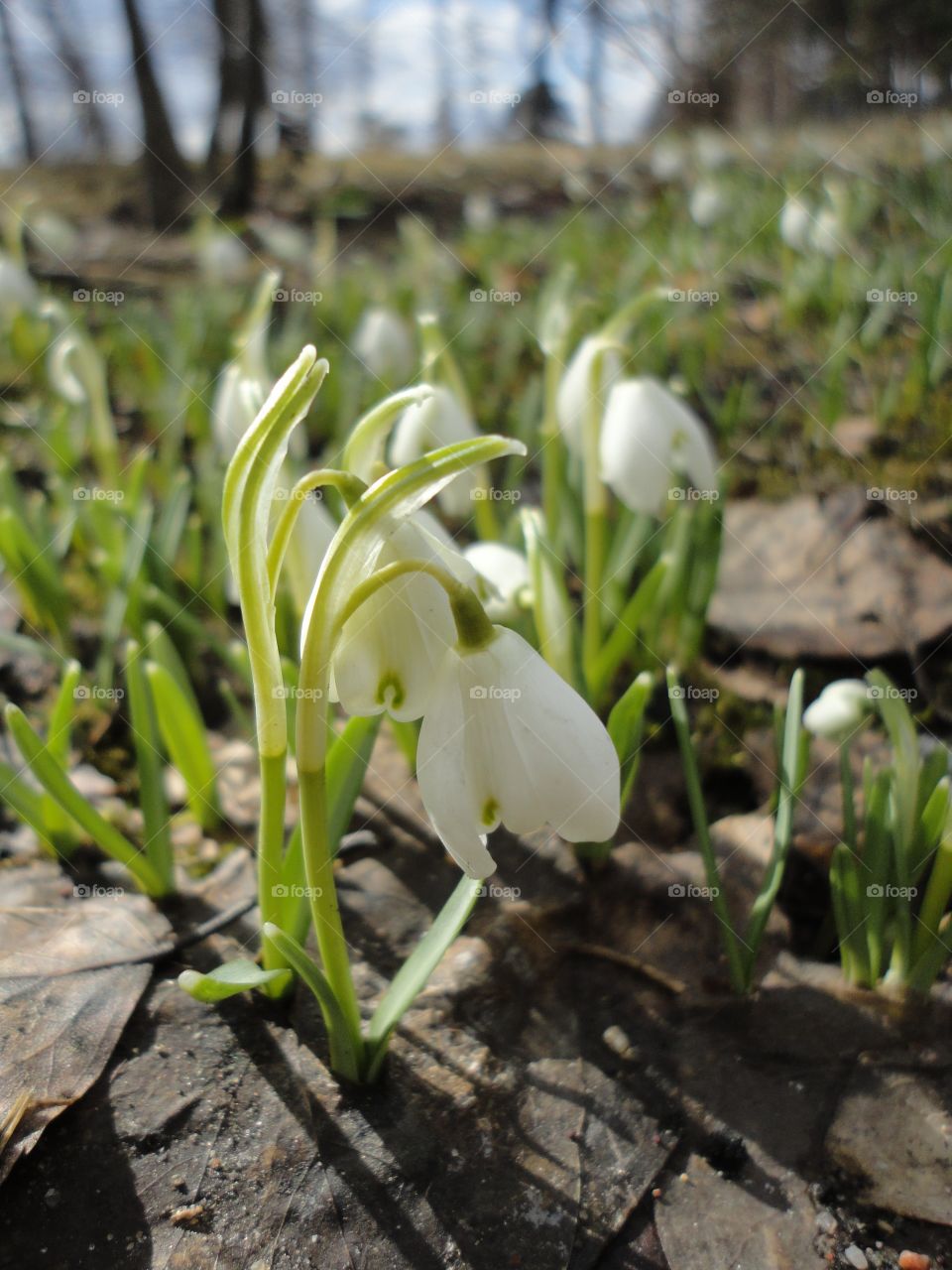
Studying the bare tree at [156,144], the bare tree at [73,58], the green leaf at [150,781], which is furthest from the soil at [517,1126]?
the bare tree at [73,58]

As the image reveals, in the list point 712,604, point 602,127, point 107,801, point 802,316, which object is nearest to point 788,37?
point 602,127

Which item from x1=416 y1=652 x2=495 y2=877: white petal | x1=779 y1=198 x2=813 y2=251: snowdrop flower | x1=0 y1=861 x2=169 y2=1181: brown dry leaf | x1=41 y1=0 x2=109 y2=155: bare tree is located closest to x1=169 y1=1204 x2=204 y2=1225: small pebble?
x1=0 y1=861 x2=169 y2=1181: brown dry leaf

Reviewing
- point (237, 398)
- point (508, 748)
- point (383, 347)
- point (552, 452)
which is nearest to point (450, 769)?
point (508, 748)

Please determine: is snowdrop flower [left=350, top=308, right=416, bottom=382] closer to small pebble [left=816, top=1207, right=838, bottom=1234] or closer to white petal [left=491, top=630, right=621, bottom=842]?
white petal [left=491, top=630, right=621, bottom=842]

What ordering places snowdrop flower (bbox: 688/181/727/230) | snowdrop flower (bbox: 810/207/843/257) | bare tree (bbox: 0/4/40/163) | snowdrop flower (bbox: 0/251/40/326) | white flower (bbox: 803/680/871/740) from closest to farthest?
white flower (bbox: 803/680/871/740), snowdrop flower (bbox: 0/251/40/326), snowdrop flower (bbox: 810/207/843/257), snowdrop flower (bbox: 688/181/727/230), bare tree (bbox: 0/4/40/163)

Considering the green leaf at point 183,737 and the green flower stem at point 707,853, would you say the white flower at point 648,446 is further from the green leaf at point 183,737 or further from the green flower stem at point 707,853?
the green leaf at point 183,737

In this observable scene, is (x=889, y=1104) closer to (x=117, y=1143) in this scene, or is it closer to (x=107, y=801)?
(x=117, y=1143)
